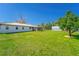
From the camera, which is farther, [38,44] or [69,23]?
[69,23]

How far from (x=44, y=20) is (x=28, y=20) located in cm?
43

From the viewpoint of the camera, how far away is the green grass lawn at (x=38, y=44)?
16.6 ft

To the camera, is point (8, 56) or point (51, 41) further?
point (51, 41)

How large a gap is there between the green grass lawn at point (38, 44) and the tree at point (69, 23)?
0.55 feet

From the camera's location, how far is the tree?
565cm

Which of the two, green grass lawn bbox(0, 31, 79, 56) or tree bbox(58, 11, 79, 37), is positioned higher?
tree bbox(58, 11, 79, 37)

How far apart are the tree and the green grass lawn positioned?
6.6 inches

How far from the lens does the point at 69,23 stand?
6094 millimetres

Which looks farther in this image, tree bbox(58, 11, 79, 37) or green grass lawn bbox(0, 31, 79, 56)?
tree bbox(58, 11, 79, 37)

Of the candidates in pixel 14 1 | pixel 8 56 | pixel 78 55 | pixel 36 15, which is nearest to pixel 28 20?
pixel 36 15

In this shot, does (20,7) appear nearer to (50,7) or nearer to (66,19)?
(50,7)

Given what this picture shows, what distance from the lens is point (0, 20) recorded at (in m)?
5.41

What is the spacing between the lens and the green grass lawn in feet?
16.6

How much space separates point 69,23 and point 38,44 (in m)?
1.31
